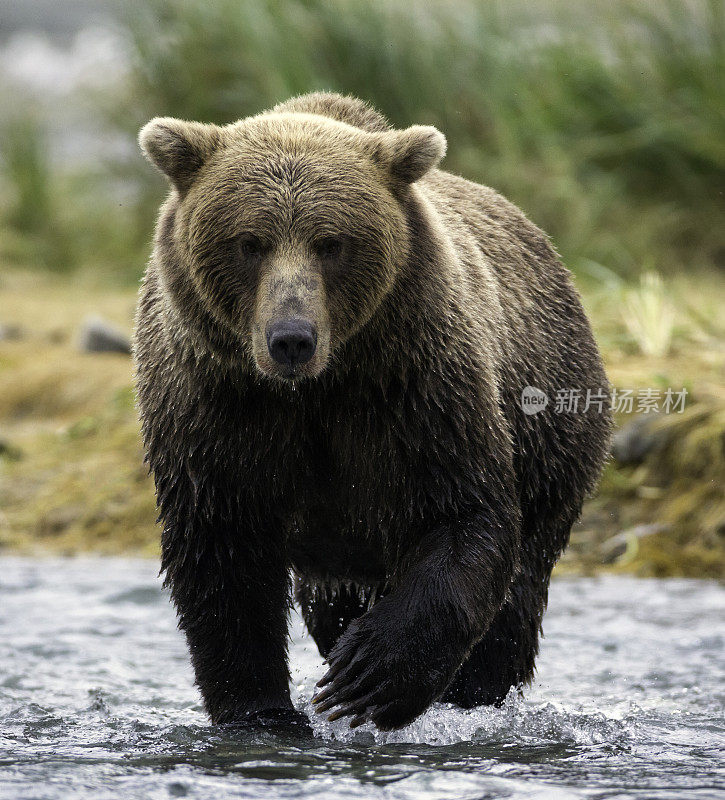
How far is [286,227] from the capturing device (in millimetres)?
3900

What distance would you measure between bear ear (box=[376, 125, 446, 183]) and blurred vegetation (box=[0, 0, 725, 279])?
7352mm

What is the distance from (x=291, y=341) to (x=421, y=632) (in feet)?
3.42

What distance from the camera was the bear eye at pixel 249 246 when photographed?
12.8 feet

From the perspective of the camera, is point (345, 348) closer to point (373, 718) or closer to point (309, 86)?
point (373, 718)

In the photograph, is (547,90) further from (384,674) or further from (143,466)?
(384,674)

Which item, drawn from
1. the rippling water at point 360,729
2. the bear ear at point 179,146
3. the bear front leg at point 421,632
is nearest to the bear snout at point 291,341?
the bear ear at point 179,146

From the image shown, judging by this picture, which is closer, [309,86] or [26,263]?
[309,86]

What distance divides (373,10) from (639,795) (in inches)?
404

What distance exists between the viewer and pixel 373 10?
12.6 m

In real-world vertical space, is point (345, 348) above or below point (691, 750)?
above

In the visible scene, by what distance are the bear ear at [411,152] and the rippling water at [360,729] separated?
1.76m

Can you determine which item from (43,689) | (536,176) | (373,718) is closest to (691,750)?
(373,718)

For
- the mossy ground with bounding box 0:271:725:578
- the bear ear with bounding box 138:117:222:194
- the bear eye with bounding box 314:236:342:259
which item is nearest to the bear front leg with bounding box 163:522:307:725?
the bear eye with bounding box 314:236:342:259

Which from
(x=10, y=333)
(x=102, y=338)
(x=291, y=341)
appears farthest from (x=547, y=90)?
(x=291, y=341)
